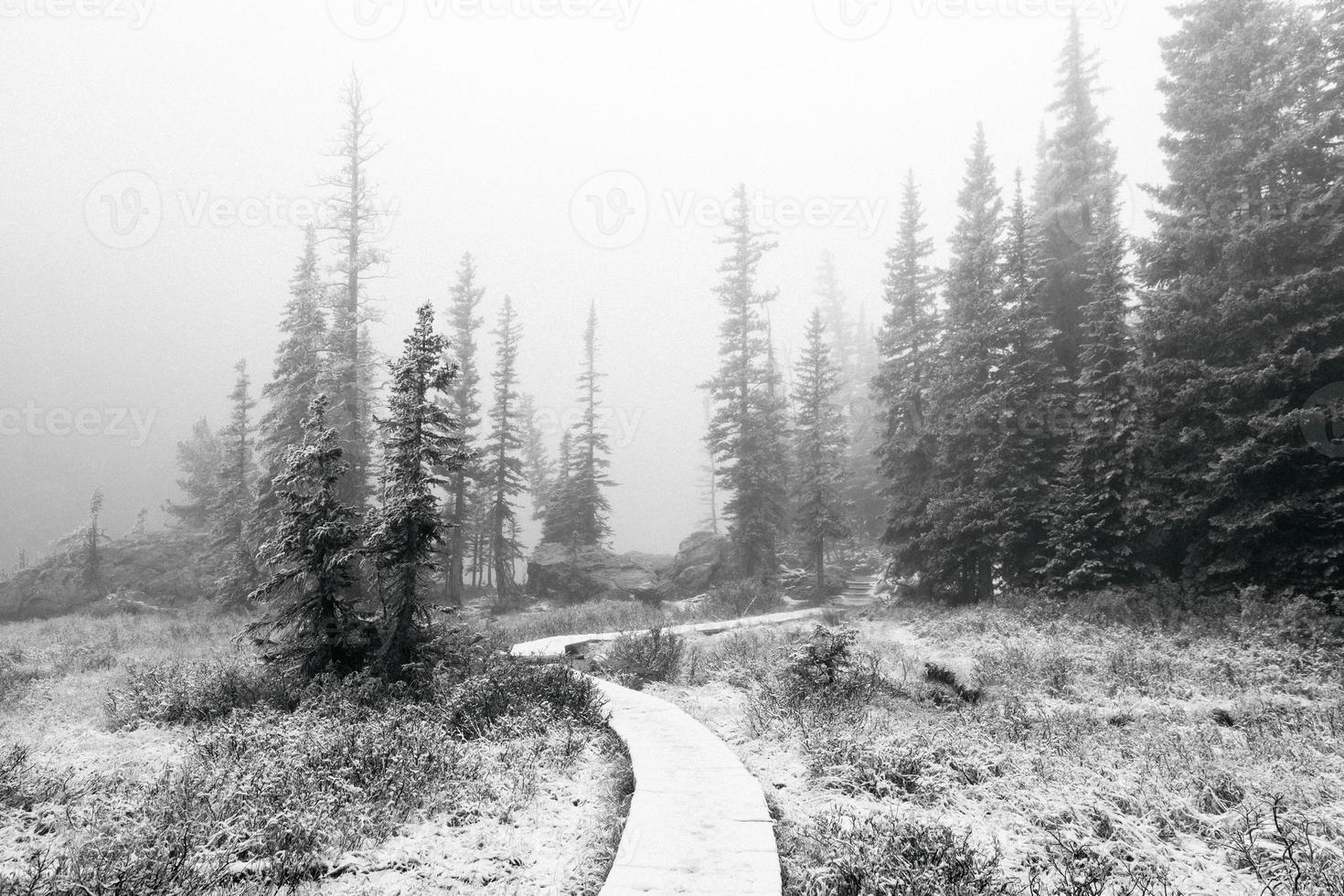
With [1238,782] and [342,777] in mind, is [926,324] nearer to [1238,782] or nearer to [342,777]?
[1238,782]

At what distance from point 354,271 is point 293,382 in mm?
5370

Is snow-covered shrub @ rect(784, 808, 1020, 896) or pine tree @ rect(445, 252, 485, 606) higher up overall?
pine tree @ rect(445, 252, 485, 606)

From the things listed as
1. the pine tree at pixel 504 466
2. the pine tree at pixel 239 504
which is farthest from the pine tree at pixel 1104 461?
the pine tree at pixel 504 466

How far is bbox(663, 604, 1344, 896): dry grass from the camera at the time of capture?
4996mm

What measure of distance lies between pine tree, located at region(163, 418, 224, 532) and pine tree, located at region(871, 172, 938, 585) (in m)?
39.2

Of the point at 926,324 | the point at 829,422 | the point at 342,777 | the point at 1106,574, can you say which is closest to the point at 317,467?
the point at 342,777

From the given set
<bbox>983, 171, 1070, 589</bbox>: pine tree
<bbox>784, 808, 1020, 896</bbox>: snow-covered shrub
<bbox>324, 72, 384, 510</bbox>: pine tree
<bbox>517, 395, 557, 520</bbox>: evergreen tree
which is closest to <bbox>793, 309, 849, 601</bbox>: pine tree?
<bbox>983, 171, 1070, 589</bbox>: pine tree

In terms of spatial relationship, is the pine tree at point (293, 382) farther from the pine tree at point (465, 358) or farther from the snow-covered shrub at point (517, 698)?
the snow-covered shrub at point (517, 698)

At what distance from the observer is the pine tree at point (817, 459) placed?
110 ft

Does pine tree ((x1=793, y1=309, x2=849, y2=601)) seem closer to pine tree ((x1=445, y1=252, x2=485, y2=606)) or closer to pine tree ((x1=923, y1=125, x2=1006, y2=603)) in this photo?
pine tree ((x1=923, y1=125, x2=1006, y2=603))

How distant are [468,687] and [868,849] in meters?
6.94

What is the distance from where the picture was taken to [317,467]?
11.1 metres

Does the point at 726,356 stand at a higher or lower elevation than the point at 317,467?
higher

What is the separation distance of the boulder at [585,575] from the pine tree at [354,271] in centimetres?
1298
